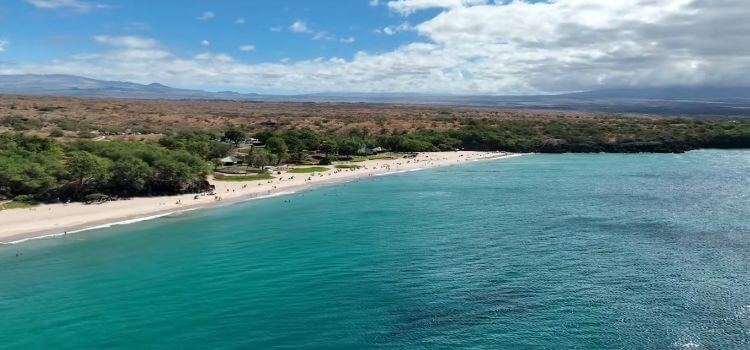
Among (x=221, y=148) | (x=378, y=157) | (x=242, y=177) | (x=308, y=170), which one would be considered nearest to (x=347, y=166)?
(x=308, y=170)

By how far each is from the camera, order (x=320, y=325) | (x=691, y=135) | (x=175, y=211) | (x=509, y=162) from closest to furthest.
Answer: (x=320, y=325) < (x=175, y=211) < (x=509, y=162) < (x=691, y=135)

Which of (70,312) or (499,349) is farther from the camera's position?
(70,312)

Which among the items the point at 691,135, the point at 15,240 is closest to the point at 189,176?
the point at 15,240

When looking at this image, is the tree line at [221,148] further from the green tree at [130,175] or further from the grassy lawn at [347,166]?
the grassy lawn at [347,166]

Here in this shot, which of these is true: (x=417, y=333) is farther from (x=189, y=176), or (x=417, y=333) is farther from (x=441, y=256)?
(x=189, y=176)

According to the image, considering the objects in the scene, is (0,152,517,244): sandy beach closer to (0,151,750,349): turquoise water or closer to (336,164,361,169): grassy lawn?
(336,164,361,169): grassy lawn

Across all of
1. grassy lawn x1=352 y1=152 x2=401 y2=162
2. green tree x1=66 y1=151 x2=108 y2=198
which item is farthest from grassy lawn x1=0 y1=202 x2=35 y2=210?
grassy lawn x1=352 y1=152 x2=401 y2=162

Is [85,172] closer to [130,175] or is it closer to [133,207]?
[130,175]
